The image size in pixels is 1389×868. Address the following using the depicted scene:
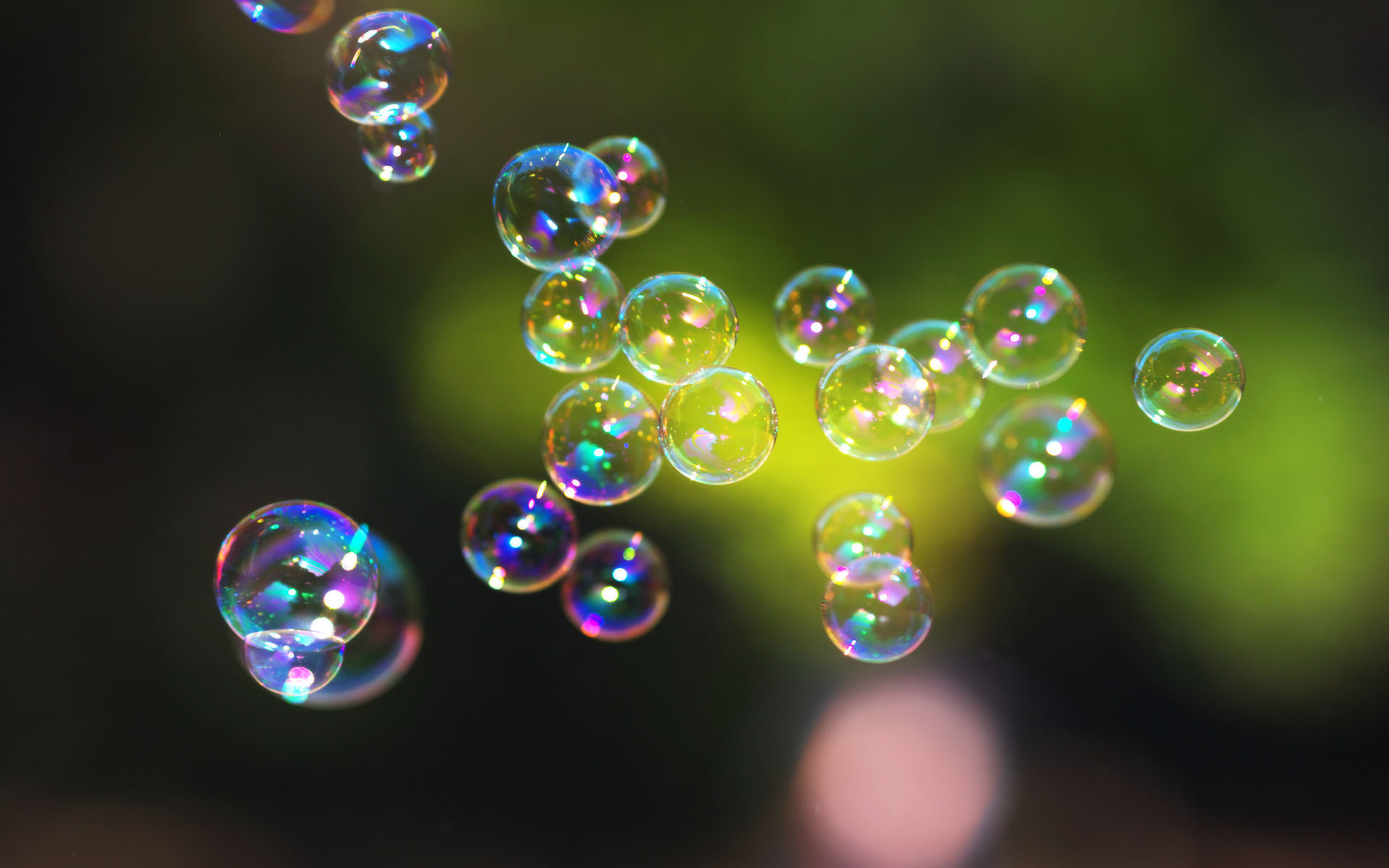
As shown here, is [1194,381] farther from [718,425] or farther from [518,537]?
[518,537]

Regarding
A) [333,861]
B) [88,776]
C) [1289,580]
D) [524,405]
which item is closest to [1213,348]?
[1289,580]

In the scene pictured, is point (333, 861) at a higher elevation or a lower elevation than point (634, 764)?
lower

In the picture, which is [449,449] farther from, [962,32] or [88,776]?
[962,32]

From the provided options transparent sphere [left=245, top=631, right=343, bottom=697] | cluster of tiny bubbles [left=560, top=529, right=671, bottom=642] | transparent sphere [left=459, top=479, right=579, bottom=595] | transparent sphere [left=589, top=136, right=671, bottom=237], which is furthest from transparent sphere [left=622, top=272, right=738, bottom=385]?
transparent sphere [left=245, top=631, right=343, bottom=697]

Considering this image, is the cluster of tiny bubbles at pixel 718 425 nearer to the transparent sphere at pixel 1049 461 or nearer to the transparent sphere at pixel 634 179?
the transparent sphere at pixel 634 179

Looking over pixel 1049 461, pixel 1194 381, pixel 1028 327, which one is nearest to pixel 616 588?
pixel 1049 461

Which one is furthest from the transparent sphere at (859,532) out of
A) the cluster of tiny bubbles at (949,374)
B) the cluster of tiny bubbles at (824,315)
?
the cluster of tiny bubbles at (824,315)
